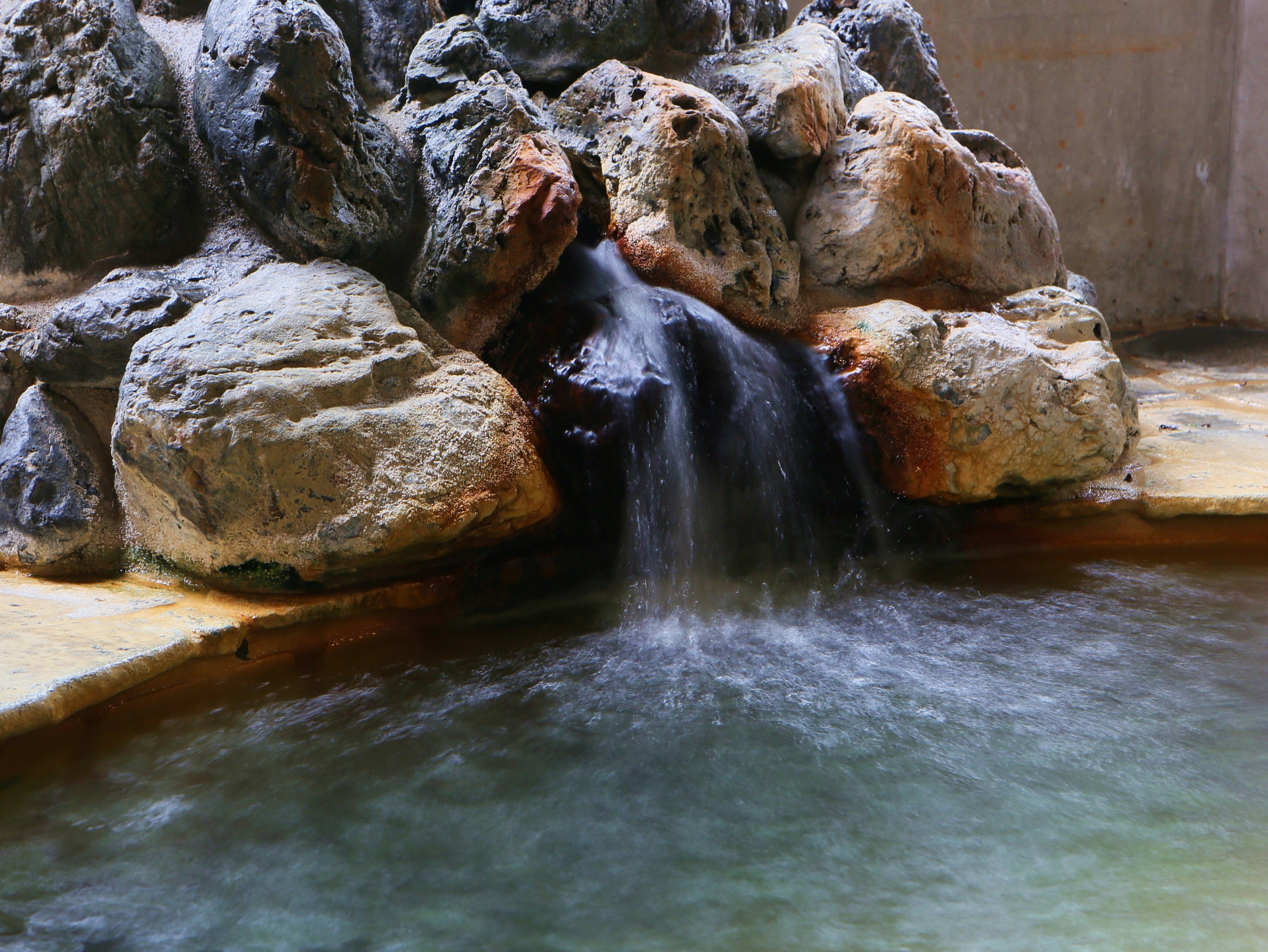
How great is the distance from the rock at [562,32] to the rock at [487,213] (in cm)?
70

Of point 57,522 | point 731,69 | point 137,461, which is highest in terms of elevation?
point 731,69

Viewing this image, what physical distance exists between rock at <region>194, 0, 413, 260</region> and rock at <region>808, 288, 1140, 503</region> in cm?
179

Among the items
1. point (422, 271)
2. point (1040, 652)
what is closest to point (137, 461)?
point (422, 271)

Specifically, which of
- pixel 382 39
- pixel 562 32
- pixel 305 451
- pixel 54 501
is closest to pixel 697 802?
pixel 305 451

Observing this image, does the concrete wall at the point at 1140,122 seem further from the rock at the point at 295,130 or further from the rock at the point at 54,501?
the rock at the point at 54,501

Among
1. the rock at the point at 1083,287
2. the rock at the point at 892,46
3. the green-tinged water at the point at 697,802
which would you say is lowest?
the green-tinged water at the point at 697,802

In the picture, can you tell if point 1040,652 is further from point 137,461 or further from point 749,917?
point 137,461

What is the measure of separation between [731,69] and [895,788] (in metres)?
3.43

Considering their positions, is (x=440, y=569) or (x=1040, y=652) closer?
(x=1040, y=652)

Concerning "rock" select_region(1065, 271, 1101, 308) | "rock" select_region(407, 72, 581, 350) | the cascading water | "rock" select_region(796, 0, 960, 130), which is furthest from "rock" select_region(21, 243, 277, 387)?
"rock" select_region(1065, 271, 1101, 308)

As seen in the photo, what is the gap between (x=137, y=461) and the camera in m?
2.87

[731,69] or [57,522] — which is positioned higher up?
[731,69]

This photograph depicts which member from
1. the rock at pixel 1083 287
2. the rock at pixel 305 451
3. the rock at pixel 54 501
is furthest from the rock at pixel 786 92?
the rock at pixel 54 501

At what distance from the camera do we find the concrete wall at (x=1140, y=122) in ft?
27.0
